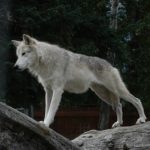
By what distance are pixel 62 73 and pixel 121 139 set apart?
4.76ft

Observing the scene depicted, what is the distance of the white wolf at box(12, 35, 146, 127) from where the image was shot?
9.23 metres

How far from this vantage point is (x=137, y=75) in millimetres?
22078

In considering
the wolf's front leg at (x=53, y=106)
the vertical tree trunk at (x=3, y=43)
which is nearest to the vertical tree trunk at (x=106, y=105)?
the vertical tree trunk at (x=3, y=43)

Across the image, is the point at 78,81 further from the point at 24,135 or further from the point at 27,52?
the point at 24,135

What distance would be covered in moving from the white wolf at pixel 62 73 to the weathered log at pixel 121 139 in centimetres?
60

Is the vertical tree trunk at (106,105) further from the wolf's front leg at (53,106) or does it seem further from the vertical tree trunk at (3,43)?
the wolf's front leg at (53,106)

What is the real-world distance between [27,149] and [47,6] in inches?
372

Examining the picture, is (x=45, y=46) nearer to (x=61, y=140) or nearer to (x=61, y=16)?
(x=61, y=140)

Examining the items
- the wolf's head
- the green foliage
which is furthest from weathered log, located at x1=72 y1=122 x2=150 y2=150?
the green foliage

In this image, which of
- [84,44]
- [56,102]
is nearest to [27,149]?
[56,102]

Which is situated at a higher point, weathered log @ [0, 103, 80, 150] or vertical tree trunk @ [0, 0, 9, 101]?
weathered log @ [0, 103, 80, 150]

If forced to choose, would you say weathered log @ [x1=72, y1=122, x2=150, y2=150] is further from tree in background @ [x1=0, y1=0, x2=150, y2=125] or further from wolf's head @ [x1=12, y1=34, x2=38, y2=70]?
tree in background @ [x1=0, y1=0, x2=150, y2=125]

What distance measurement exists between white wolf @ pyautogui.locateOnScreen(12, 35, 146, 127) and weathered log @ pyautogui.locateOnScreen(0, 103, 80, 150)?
6.02 feet

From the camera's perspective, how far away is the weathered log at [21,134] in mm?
6461
